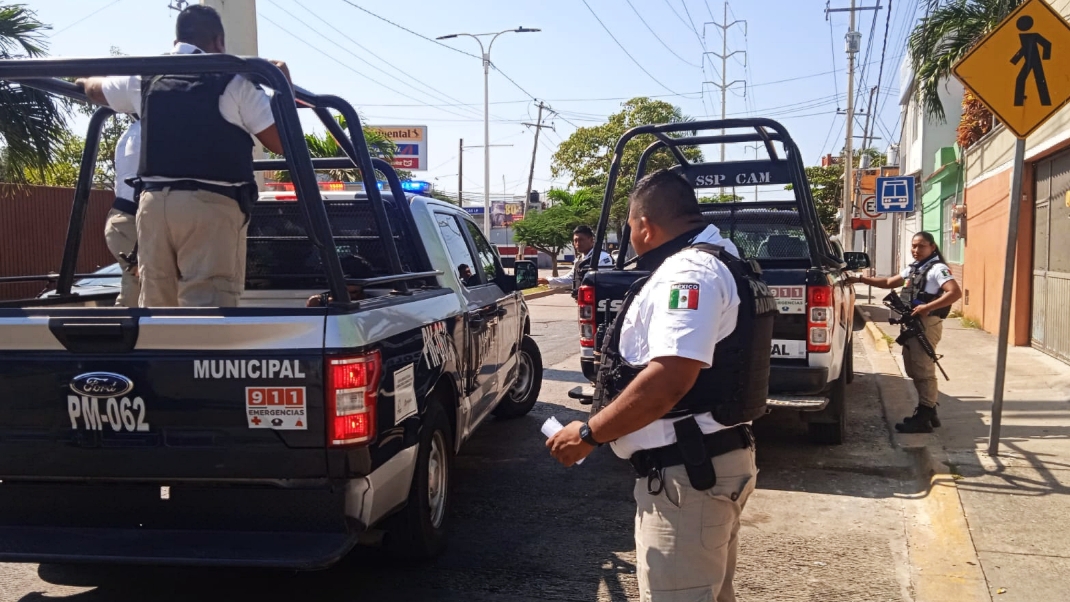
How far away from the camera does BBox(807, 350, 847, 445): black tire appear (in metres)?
6.66

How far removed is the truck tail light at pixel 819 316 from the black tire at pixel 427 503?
2736 millimetres

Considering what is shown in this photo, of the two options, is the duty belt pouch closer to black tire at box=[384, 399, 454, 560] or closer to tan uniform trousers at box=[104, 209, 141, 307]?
black tire at box=[384, 399, 454, 560]

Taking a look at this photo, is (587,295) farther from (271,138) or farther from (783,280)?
(271,138)

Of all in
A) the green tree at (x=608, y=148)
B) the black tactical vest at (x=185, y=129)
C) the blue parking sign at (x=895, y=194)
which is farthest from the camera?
the green tree at (x=608, y=148)

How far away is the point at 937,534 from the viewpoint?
16.0 feet

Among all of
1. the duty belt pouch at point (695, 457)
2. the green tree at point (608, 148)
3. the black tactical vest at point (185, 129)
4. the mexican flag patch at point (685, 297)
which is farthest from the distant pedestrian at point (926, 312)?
the green tree at point (608, 148)

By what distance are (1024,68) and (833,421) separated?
2.76m

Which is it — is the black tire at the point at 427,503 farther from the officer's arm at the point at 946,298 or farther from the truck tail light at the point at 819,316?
the officer's arm at the point at 946,298

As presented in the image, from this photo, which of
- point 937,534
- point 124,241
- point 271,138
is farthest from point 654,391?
point 124,241

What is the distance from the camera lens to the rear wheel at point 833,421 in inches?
262

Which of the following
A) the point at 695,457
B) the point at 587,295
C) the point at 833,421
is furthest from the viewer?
the point at 833,421

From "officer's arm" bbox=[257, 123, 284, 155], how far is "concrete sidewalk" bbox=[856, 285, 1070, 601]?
3677 millimetres

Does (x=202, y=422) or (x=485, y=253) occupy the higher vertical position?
(x=485, y=253)

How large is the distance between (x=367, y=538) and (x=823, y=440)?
4.29 m
